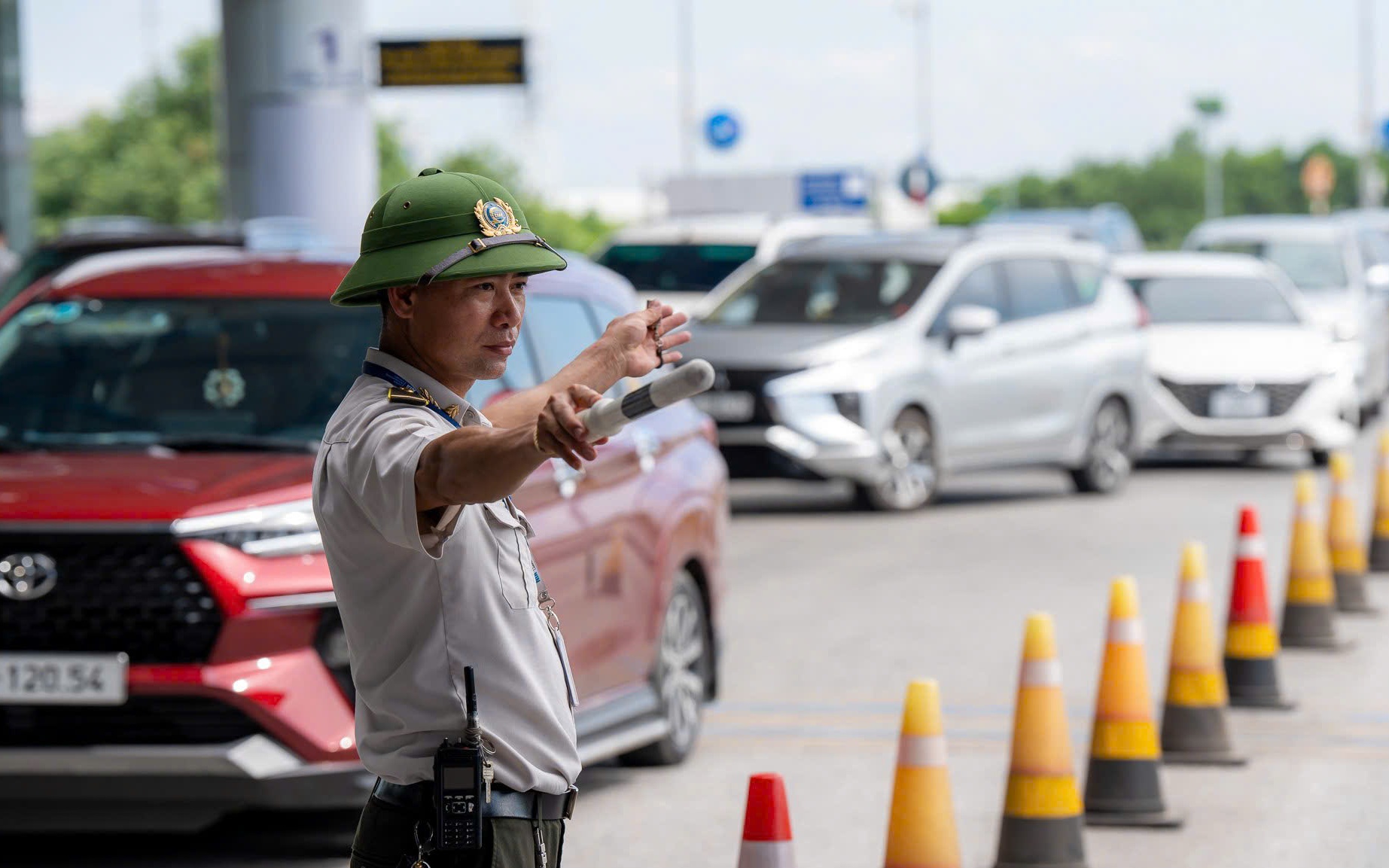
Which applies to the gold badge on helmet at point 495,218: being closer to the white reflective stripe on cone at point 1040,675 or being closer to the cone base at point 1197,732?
the white reflective stripe on cone at point 1040,675

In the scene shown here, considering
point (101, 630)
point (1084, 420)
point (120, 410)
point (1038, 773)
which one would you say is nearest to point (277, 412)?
point (120, 410)

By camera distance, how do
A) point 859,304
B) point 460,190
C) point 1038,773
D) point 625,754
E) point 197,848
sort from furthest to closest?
point 859,304 < point 625,754 < point 197,848 < point 1038,773 < point 460,190

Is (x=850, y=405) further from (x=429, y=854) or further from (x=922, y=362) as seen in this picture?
(x=429, y=854)

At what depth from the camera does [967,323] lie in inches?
661

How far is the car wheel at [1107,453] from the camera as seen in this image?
1841 centimetres

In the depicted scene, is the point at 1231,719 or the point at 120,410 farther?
the point at 1231,719

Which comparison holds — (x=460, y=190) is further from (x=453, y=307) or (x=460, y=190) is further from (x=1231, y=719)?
(x=1231, y=719)

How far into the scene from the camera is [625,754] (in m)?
8.27

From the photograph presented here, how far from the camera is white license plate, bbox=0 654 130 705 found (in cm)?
631

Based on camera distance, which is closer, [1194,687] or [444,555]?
[444,555]

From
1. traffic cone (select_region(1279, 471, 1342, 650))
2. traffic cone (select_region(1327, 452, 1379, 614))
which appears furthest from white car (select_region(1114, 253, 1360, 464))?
traffic cone (select_region(1279, 471, 1342, 650))

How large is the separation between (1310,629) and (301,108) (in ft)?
34.4

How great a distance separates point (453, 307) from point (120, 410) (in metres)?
4.41

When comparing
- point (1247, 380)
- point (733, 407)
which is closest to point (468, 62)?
point (733, 407)
